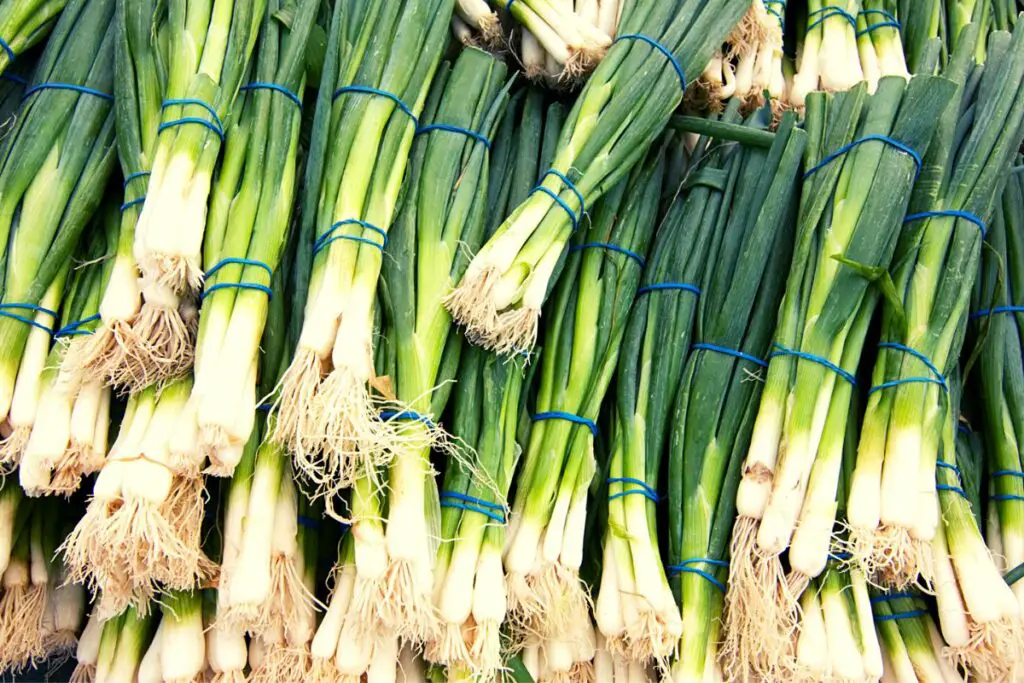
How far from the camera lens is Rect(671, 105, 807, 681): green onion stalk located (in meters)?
1.54

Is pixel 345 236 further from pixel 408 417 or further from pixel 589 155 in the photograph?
pixel 589 155

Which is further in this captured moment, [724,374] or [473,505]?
[724,374]

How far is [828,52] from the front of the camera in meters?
2.15

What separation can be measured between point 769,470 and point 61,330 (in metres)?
1.38

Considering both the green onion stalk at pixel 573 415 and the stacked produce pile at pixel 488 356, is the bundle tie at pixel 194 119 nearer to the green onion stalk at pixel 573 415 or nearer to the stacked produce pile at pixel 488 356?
the stacked produce pile at pixel 488 356

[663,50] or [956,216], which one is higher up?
[663,50]

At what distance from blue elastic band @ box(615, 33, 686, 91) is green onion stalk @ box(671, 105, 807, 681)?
24cm

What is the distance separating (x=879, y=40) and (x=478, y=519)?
69.3 inches

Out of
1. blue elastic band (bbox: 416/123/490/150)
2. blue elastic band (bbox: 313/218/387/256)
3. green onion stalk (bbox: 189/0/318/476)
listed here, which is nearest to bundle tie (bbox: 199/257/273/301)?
green onion stalk (bbox: 189/0/318/476)

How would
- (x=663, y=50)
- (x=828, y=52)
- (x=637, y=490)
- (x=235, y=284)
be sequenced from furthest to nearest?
(x=828, y=52), (x=663, y=50), (x=637, y=490), (x=235, y=284)

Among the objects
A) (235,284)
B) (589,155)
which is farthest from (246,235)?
(589,155)

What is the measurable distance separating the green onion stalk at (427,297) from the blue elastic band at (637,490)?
0.28 m

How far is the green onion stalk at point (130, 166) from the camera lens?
1.35 meters

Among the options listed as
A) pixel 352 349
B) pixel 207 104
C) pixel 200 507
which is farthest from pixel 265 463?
pixel 207 104
